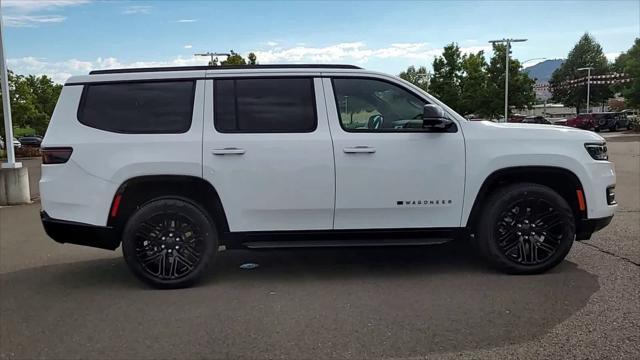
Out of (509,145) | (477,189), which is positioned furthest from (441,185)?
(509,145)

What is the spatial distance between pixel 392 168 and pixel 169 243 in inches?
83.9

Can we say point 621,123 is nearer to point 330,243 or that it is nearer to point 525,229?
point 525,229

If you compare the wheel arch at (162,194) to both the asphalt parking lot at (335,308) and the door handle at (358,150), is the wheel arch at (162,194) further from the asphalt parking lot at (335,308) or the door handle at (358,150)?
the door handle at (358,150)

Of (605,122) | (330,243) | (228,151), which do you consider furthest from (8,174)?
(605,122)

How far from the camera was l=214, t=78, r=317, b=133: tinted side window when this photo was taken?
16.6 feet

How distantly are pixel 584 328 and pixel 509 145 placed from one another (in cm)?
180

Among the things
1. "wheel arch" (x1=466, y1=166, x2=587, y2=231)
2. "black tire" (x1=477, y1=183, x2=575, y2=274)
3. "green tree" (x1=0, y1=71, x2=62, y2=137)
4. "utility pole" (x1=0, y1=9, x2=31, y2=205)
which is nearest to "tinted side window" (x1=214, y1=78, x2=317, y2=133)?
"wheel arch" (x1=466, y1=166, x2=587, y2=231)

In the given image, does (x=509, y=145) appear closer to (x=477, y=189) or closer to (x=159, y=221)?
(x=477, y=189)

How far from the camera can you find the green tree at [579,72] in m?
91.2

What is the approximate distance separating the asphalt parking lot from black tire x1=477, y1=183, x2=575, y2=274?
179 mm

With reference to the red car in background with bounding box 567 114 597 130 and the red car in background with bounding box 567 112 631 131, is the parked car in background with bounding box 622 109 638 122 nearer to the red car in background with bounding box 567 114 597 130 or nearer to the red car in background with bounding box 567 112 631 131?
the red car in background with bounding box 567 112 631 131

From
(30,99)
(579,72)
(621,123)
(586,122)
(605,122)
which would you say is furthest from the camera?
(579,72)

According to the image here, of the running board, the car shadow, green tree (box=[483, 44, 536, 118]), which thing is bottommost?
the car shadow

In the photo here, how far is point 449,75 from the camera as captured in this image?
55719 mm
